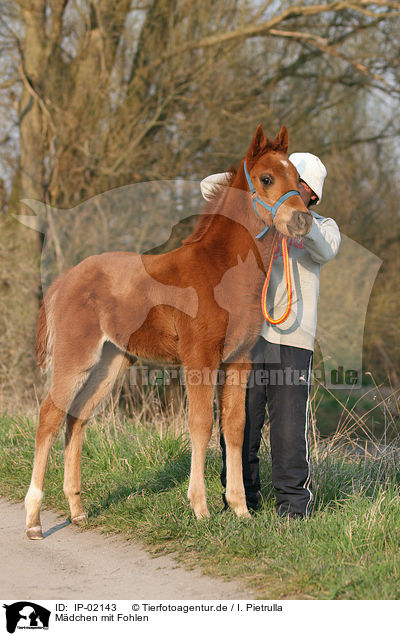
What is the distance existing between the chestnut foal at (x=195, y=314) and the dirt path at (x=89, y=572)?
0.23 meters

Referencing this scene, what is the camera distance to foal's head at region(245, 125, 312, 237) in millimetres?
Answer: 3652

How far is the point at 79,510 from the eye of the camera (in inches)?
174

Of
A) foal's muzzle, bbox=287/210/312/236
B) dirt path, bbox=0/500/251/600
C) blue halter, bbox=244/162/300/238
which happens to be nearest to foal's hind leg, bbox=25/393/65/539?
dirt path, bbox=0/500/251/600

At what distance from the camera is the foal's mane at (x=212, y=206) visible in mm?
4152

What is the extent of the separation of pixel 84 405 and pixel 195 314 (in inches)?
47.3

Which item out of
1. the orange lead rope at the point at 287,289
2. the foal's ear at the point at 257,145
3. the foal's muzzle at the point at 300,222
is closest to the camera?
the foal's muzzle at the point at 300,222

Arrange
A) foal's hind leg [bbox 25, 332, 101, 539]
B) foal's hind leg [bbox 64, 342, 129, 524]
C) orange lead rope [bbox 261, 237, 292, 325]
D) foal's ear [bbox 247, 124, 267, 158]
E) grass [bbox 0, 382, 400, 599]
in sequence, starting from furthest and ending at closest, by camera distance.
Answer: foal's hind leg [bbox 64, 342, 129, 524] < foal's hind leg [bbox 25, 332, 101, 539] < orange lead rope [bbox 261, 237, 292, 325] < foal's ear [bbox 247, 124, 267, 158] < grass [bbox 0, 382, 400, 599]

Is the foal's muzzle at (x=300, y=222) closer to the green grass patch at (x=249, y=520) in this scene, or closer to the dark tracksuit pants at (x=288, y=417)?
the dark tracksuit pants at (x=288, y=417)

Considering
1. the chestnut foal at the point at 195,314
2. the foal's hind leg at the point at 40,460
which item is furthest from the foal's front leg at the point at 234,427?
the foal's hind leg at the point at 40,460

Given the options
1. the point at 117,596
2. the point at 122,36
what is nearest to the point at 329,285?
the point at 122,36

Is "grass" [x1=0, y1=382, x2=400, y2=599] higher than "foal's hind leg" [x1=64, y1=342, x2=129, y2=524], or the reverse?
"foal's hind leg" [x1=64, y1=342, x2=129, y2=524]

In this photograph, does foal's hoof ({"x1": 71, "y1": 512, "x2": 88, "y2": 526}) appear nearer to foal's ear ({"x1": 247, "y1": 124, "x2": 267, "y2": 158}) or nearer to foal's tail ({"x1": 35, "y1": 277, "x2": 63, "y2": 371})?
foal's tail ({"x1": 35, "y1": 277, "x2": 63, "y2": 371})
